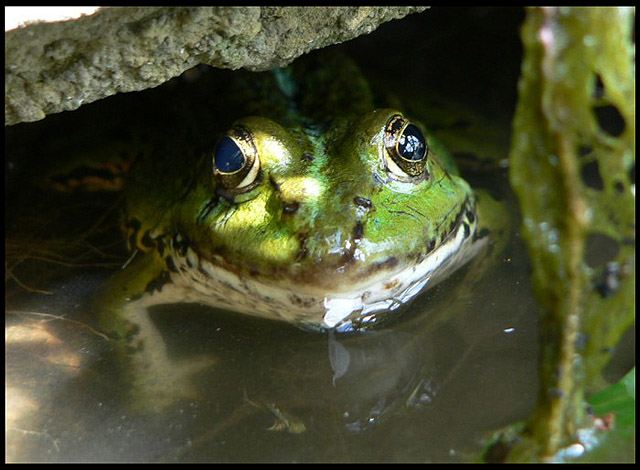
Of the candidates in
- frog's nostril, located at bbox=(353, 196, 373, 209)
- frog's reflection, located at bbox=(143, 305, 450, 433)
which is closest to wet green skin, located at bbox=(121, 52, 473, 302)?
frog's nostril, located at bbox=(353, 196, 373, 209)

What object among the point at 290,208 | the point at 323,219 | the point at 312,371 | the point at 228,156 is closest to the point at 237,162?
the point at 228,156

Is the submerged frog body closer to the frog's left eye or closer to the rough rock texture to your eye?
the frog's left eye

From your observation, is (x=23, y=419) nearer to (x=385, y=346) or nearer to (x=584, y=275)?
(x=385, y=346)

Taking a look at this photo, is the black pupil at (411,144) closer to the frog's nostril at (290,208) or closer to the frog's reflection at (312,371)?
the frog's nostril at (290,208)

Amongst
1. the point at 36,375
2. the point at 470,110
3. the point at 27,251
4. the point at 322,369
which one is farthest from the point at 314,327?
the point at 470,110

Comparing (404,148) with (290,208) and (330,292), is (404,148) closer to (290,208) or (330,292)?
(290,208)

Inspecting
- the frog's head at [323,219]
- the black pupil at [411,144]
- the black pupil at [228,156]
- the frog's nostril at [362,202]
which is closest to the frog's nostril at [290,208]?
the frog's head at [323,219]
